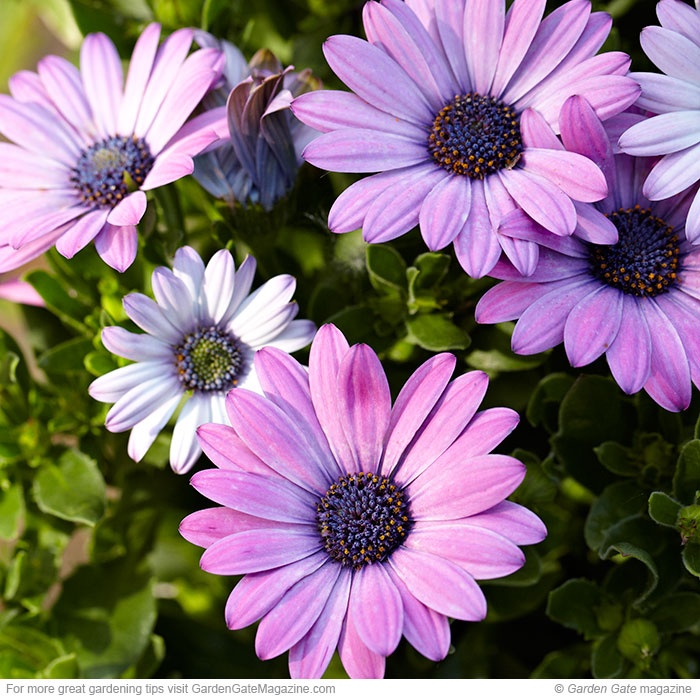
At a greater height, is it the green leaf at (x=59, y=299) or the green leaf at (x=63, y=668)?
the green leaf at (x=59, y=299)

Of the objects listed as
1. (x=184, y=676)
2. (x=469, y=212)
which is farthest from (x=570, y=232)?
(x=184, y=676)

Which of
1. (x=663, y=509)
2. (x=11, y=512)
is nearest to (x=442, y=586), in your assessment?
(x=663, y=509)

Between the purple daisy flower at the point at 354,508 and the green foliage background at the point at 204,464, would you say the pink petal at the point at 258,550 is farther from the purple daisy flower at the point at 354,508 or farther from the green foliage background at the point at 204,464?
the green foliage background at the point at 204,464

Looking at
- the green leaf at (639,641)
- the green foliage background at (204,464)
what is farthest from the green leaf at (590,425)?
the green leaf at (639,641)

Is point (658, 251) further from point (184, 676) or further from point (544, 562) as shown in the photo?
point (184, 676)

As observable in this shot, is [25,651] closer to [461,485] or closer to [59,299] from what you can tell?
[59,299]
